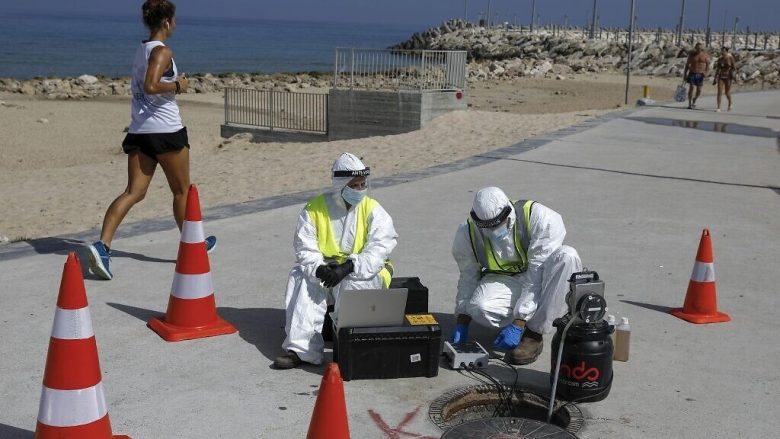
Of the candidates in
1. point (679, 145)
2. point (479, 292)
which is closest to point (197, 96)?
point (679, 145)

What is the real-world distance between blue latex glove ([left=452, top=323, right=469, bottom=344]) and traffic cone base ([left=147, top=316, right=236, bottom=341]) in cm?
137

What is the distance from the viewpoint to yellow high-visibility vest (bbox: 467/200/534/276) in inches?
221

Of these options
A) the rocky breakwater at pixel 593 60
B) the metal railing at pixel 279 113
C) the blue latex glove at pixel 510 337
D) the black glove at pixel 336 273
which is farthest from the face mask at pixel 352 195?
the rocky breakwater at pixel 593 60

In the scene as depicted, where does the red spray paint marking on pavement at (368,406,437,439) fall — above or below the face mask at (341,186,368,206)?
below

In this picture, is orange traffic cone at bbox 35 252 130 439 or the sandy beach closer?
orange traffic cone at bbox 35 252 130 439

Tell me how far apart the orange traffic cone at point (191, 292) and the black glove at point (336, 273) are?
2.95 ft

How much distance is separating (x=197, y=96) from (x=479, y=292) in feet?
114

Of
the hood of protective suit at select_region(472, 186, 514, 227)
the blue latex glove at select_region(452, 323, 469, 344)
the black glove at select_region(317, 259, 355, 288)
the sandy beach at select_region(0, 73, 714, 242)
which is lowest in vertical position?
the sandy beach at select_region(0, 73, 714, 242)

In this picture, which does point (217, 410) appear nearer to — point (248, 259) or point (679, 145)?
point (248, 259)

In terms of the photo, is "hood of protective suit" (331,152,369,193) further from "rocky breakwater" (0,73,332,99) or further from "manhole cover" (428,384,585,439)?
"rocky breakwater" (0,73,332,99)

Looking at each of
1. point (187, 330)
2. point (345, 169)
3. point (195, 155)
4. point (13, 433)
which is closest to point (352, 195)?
point (345, 169)

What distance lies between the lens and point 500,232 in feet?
18.1

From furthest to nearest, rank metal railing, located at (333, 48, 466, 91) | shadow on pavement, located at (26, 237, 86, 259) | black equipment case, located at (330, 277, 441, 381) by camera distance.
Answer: metal railing, located at (333, 48, 466, 91) → shadow on pavement, located at (26, 237, 86, 259) → black equipment case, located at (330, 277, 441, 381)

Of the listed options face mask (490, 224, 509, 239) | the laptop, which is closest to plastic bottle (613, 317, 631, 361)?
face mask (490, 224, 509, 239)
